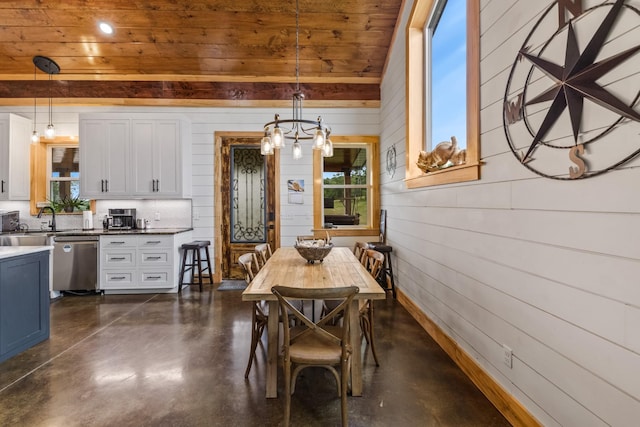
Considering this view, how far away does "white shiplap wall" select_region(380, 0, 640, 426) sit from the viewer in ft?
3.99

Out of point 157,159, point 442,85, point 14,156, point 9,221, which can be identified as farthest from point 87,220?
point 442,85

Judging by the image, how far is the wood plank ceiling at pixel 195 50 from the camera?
13.4 feet

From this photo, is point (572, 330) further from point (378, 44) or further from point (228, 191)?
point (228, 191)

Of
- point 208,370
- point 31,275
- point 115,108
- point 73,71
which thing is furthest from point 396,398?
point 73,71

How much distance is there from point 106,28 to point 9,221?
3282 mm

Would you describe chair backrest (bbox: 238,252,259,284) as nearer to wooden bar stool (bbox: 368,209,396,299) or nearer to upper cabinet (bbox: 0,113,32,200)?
wooden bar stool (bbox: 368,209,396,299)

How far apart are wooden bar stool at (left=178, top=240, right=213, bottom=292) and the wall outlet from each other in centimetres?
402

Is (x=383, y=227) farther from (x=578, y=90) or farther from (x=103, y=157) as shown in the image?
(x=103, y=157)

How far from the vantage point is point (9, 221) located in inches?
190

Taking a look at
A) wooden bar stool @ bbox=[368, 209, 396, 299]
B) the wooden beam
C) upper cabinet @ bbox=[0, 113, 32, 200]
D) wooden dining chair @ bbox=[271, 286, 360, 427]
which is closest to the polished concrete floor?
wooden dining chair @ bbox=[271, 286, 360, 427]

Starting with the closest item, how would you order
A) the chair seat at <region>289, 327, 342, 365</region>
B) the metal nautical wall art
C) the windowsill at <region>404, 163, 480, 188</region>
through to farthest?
the metal nautical wall art, the chair seat at <region>289, 327, 342, 365</region>, the windowsill at <region>404, 163, 480, 188</region>

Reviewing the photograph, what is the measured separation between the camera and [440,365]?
2.58m

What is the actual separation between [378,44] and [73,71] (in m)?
4.81

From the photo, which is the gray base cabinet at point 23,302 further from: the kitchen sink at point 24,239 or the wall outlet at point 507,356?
the wall outlet at point 507,356
